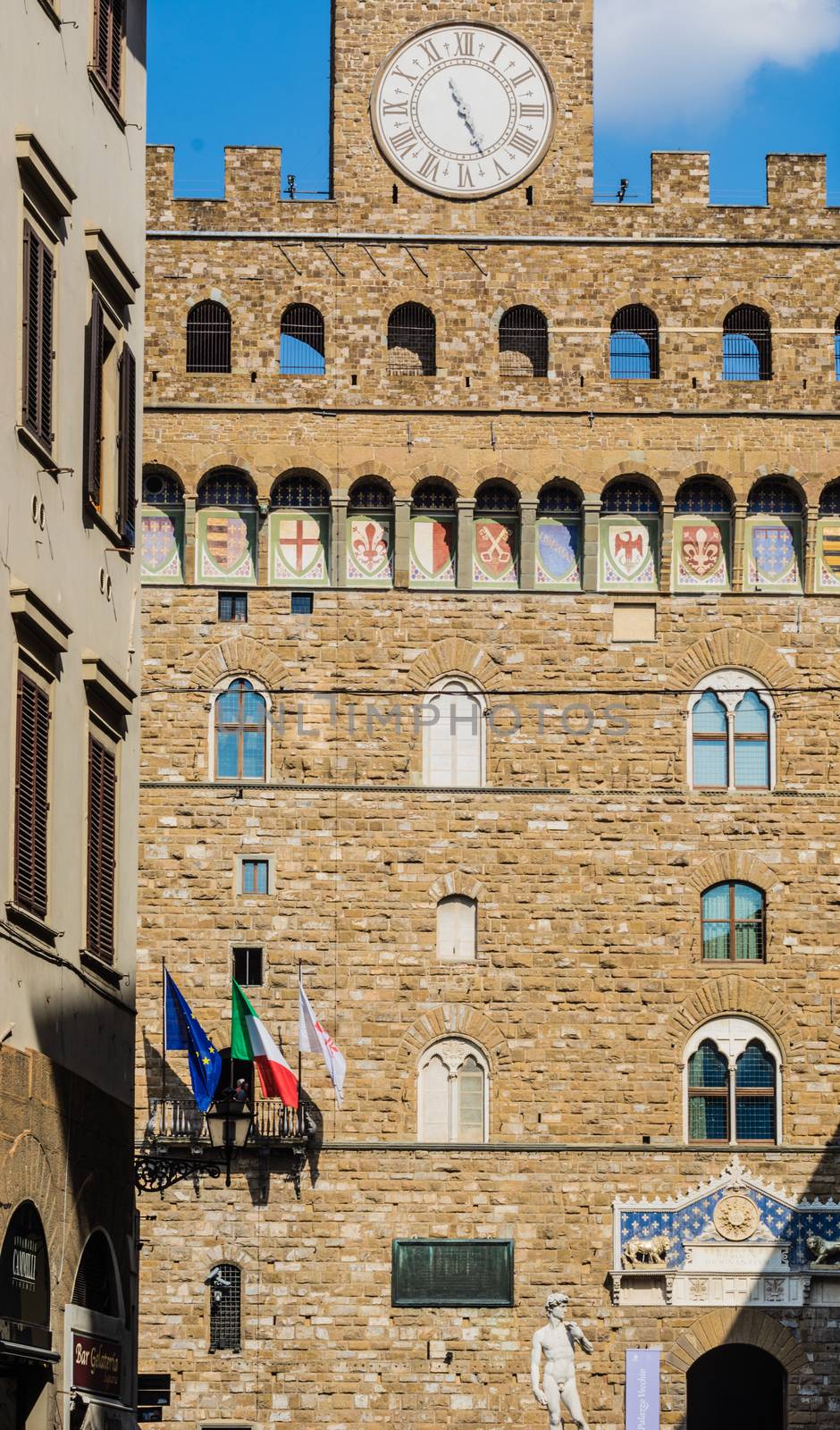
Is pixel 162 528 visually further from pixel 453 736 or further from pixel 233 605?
pixel 453 736

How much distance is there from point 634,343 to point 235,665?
7098 millimetres

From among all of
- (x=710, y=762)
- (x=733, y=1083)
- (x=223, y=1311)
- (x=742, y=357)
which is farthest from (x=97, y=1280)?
(x=742, y=357)

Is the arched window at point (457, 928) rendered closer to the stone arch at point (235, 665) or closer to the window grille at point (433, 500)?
the stone arch at point (235, 665)

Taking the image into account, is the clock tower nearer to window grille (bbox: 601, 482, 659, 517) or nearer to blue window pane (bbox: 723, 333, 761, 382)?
blue window pane (bbox: 723, 333, 761, 382)

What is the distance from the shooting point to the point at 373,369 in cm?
3859

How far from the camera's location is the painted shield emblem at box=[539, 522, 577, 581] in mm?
38438

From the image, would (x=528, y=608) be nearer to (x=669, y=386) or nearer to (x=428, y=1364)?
(x=669, y=386)

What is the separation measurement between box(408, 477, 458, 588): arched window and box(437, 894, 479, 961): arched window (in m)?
4.32

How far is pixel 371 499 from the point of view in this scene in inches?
1523

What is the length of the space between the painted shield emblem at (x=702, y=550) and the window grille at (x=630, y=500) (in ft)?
1.87

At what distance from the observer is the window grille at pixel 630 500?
38.8 metres

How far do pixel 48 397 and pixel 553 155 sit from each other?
2157 cm

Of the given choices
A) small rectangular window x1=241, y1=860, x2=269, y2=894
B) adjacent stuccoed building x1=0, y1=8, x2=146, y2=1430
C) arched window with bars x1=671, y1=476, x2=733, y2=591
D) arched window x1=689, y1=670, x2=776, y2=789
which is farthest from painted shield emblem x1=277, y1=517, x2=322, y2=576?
adjacent stuccoed building x1=0, y1=8, x2=146, y2=1430

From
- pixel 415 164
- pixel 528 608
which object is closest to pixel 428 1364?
pixel 528 608
